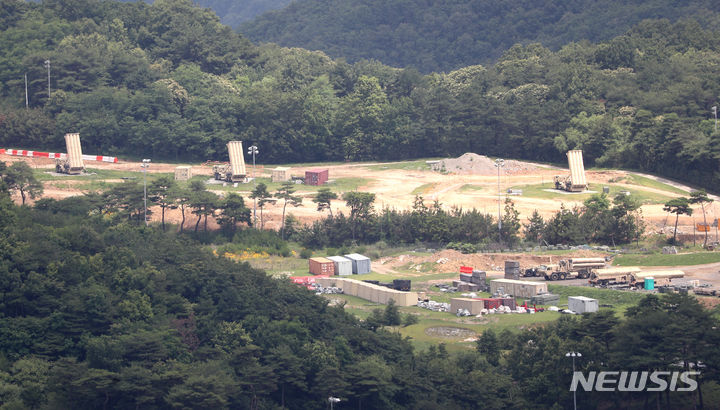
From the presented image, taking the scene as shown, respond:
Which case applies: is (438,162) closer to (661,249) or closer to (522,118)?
(522,118)

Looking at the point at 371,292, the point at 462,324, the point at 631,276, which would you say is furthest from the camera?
the point at 371,292

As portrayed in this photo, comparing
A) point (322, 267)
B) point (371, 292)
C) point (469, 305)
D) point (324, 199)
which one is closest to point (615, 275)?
point (469, 305)

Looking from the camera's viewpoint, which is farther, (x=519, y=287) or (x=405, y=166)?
(x=405, y=166)

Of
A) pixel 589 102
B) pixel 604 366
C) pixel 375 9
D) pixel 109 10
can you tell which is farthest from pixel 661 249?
pixel 375 9

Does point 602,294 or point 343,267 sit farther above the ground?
point 343,267

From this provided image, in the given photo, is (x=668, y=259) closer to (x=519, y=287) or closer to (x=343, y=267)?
(x=519, y=287)

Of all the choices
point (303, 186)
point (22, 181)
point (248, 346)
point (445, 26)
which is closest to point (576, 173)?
point (303, 186)

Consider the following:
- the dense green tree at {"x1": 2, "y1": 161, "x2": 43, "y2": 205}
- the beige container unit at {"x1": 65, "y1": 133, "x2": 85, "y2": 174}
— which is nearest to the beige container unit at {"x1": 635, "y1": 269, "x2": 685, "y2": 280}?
the dense green tree at {"x1": 2, "y1": 161, "x2": 43, "y2": 205}

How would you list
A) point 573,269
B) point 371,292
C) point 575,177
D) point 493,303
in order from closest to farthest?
point 493,303, point 371,292, point 573,269, point 575,177

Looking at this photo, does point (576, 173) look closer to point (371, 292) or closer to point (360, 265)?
point (360, 265)

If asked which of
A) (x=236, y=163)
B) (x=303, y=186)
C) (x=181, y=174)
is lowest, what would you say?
(x=303, y=186)
